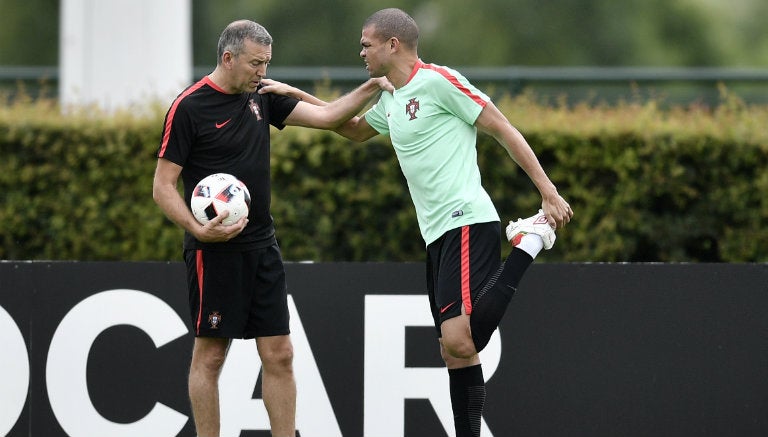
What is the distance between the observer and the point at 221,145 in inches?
231

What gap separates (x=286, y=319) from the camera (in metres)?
6.03

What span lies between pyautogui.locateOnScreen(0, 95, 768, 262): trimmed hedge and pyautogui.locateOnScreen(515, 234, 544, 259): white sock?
112 inches

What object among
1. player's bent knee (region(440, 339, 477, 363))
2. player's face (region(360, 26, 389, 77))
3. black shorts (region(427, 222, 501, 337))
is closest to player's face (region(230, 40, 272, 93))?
player's face (region(360, 26, 389, 77))

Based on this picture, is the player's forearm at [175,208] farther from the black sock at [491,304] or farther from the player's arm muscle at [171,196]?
the black sock at [491,304]

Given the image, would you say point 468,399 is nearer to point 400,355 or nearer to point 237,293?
point 400,355

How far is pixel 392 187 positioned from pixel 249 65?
3.09 metres

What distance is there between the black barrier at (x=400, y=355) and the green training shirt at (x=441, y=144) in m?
0.91

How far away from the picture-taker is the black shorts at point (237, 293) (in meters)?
5.86

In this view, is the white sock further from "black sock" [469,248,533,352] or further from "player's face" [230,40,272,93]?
"player's face" [230,40,272,93]

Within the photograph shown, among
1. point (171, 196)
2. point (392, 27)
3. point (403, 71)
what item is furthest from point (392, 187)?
point (171, 196)

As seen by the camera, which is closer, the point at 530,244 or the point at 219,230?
the point at 219,230

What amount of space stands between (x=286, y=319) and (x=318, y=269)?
0.79m

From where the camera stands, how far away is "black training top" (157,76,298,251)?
5.80 meters

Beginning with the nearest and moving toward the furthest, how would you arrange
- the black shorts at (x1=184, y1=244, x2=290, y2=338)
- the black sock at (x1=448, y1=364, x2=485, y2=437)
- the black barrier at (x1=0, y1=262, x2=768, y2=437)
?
the black shorts at (x1=184, y1=244, x2=290, y2=338) → the black sock at (x1=448, y1=364, x2=485, y2=437) → the black barrier at (x1=0, y1=262, x2=768, y2=437)
